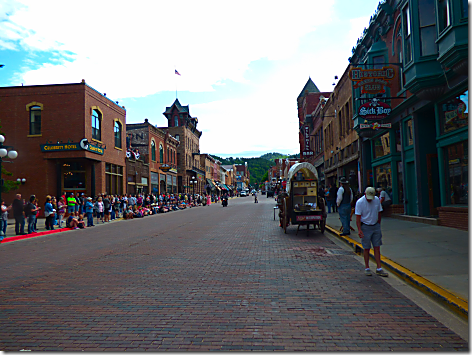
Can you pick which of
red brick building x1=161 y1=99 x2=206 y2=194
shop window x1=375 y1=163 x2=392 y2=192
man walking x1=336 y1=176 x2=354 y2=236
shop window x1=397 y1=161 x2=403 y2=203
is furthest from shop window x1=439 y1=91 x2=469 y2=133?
red brick building x1=161 y1=99 x2=206 y2=194

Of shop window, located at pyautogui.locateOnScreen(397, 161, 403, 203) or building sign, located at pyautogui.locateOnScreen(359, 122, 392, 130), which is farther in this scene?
shop window, located at pyautogui.locateOnScreen(397, 161, 403, 203)

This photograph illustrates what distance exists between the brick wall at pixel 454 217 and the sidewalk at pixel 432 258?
0.23m

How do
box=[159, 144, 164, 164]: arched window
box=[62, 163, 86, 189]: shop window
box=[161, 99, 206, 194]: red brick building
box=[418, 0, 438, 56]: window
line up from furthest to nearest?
box=[161, 99, 206, 194]: red brick building → box=[159, 144, 164, 164]: arched window → box=[62, 163, 86, 189]: shop window → box=[418, 0, 438, 56]: window

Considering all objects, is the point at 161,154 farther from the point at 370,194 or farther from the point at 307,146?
the point at 370,194

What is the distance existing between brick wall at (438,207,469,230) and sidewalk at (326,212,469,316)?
0.76ft

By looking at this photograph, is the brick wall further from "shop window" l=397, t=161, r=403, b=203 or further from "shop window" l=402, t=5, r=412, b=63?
"shop window" l=402, t=5, r=412, b=63

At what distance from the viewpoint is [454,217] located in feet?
41.0

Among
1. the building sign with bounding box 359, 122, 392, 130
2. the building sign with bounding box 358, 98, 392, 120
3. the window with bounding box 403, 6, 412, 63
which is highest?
the window with bounding box 403, 6, 412, 63

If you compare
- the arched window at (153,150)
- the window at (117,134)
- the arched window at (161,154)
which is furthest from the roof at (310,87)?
the window at (117,134)

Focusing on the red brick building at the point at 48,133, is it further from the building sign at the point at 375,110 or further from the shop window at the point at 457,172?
the shop window at the point at 457,172

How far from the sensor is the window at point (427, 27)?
1284cm

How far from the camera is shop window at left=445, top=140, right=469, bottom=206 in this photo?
12094mm

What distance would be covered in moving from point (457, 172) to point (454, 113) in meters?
1.95

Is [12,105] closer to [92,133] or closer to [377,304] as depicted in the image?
[92,133]
